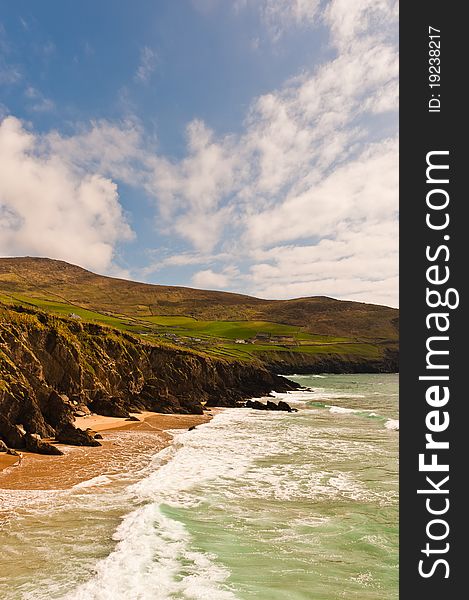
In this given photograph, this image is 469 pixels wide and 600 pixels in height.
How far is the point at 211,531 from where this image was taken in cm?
1486

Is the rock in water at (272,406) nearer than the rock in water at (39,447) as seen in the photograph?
No

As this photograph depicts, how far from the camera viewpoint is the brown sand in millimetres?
20188

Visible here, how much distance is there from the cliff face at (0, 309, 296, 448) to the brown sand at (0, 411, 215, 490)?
3.14 meters

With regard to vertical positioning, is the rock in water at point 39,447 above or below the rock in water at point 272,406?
above

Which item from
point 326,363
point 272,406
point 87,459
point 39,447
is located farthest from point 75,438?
point 326,363

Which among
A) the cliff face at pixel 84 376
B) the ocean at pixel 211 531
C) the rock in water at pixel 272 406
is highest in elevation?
the cliff face at pixel 84 376

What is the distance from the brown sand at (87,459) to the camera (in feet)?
66.2

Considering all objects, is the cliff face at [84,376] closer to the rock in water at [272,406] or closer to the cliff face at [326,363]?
the rock in water at [272,406]

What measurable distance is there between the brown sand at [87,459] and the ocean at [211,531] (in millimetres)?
880

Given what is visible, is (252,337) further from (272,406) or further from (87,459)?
(87,459)

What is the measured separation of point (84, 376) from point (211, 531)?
126ft

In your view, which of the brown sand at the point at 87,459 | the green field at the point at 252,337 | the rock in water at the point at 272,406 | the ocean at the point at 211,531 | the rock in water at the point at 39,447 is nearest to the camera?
the ocean at the point at 211,531

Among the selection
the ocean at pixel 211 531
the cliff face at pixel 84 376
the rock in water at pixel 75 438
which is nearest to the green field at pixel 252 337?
the cliff face at pixel 84 376

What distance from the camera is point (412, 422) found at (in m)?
8.90
